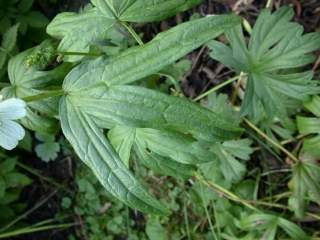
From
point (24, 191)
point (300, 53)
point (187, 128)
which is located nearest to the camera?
point (187, 128)

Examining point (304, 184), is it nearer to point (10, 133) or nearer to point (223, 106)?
point (223, 106)

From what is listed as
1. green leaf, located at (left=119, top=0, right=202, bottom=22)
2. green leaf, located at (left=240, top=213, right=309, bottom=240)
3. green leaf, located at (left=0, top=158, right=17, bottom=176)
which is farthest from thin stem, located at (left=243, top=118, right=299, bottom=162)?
green leaf, located at (left=0, top=158, right=17, bottom=176)

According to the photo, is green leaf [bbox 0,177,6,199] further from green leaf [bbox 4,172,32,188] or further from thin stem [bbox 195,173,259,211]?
thin stem [bbox 195,173,259,211]

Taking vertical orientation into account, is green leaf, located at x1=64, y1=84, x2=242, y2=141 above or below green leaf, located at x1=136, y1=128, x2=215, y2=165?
above

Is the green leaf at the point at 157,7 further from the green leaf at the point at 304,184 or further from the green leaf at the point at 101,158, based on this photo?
the green leaf at the point at 304,184

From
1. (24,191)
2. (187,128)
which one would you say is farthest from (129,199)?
(24,191)

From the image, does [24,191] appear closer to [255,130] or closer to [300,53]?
[255,130]
